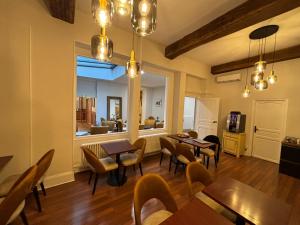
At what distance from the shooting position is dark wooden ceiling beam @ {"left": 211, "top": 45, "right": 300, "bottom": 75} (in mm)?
3670

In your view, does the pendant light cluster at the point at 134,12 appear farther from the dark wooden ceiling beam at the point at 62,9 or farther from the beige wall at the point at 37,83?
the beige wall at the point at 37,83

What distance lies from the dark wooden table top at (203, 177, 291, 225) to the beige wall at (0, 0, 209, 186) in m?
2.54

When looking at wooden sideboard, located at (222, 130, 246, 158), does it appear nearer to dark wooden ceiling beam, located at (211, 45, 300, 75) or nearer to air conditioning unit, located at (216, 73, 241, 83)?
air conditioning unit, located at (216, 73, 241, 83)

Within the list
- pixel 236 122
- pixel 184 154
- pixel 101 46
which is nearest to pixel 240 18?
pixel 101 46

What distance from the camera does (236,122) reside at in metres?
4.74

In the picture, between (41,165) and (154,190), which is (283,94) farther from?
(41,165)

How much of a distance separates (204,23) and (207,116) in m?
3.34

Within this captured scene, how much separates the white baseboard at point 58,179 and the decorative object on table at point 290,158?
193 inches

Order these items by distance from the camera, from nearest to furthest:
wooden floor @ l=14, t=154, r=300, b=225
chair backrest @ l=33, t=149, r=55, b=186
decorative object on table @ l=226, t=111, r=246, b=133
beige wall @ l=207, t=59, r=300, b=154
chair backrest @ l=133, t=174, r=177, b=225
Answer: chair backrest @ l=133, t=174, r=177, b=225
chair backrest @ l=33, t=149, r=55, b=186
wooden floor @ l=14, t=154, r=300, b=225
beige wall @ l=207, t=59, r=300, b=154
decorative object on table @ l=226, t=111, r=246, b=133

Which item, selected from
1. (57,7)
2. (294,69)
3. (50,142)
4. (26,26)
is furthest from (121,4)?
(294,69)

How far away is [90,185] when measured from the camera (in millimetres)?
2600

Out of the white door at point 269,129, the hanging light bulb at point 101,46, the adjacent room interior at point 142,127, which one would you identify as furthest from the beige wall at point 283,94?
the hanging light bulb at point 101,46

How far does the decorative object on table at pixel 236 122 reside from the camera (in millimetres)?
4676

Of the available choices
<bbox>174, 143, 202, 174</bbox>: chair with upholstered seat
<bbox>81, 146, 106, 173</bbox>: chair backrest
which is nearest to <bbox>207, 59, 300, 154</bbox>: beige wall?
<bbox>174, 143, 202, 174</bbox>: chair with upholstered seat
